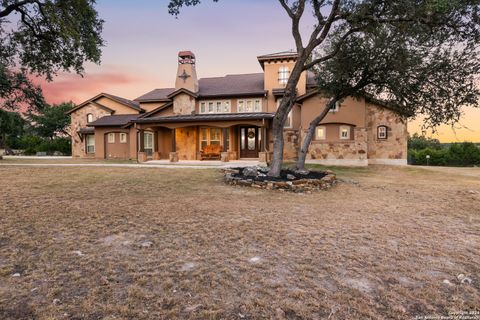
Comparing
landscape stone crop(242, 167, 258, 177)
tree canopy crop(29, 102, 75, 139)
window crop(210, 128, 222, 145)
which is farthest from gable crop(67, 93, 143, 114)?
tree canopy crop(29, 102, 75, 139)

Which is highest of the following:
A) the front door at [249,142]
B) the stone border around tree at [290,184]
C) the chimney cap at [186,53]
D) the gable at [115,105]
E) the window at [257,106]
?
the chimney cap at [186,53]

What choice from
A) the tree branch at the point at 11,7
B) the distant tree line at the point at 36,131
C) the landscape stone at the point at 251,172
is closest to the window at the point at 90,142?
the distant tree line at the point at 36,131

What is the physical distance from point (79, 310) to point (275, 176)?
8923 mm

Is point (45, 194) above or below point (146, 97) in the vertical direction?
below

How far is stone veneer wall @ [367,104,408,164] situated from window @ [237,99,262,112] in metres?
8.40

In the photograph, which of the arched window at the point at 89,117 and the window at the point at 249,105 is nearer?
the window at the point at 249,105

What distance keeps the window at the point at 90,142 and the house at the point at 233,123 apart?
10 cm

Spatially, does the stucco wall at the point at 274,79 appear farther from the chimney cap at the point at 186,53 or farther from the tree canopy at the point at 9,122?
the tree canopy at the point at 9,122

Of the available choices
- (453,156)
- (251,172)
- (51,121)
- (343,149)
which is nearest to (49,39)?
(251,172)

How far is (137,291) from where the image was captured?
2.82 metres

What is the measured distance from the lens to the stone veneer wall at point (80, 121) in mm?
26953

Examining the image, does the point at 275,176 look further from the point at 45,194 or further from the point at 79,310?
the point at 79,310

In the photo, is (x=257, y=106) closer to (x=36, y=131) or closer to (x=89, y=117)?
(x=89, y=117)

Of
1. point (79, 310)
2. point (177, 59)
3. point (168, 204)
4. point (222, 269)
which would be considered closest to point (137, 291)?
point (79, 310)
